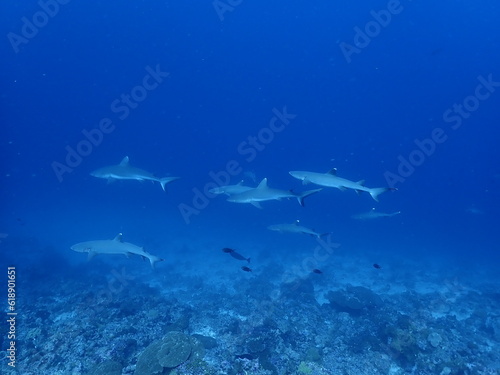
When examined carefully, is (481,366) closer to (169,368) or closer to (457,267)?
(169,368)

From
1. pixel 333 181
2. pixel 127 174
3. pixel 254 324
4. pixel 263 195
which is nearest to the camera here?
pixel 254 324

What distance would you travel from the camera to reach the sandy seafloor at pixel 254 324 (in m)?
8.48

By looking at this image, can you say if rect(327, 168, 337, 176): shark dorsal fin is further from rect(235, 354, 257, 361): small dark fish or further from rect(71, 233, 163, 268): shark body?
rect(71, 233, 163, 268): shark body

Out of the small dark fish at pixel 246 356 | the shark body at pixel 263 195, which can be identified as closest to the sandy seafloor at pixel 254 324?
the small dark fish at pixel 246 356

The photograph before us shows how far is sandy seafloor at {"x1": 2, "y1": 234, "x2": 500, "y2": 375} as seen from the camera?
848cm

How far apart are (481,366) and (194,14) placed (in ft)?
294

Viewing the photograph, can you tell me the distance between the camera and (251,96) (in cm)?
11694

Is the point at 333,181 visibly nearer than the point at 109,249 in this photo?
No

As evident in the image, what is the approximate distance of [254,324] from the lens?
10781 millimetres

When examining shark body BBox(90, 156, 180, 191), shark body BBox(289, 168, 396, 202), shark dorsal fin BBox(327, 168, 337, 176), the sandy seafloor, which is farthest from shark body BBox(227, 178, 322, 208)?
the sandy seafloor

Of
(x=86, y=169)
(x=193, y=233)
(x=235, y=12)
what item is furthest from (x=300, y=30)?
(x=86, y=169)

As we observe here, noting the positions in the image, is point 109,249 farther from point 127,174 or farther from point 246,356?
point 246,356

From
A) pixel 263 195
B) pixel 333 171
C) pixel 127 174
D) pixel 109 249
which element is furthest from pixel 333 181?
pixel 127 174

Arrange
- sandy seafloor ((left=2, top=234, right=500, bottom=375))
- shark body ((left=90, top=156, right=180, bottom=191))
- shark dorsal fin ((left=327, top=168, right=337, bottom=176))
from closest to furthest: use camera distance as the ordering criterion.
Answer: sandy seafloor ((left=2, top=234, right=500, bottom=375))
shark dorsal fin ((left=327, top=168, right=337, bottom=176))
shark body ((left=90, top=156, right=180, bottom=191))
